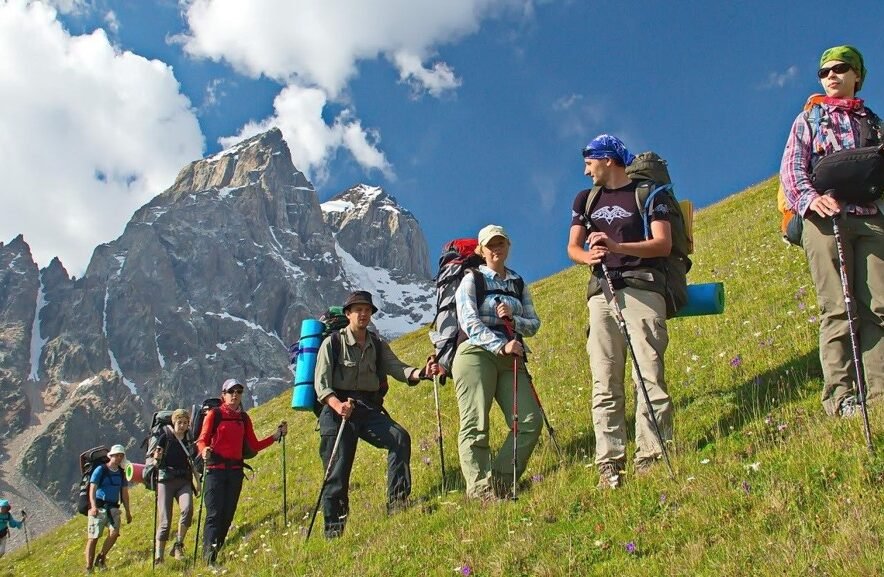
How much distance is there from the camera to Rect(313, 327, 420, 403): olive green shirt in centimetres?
964

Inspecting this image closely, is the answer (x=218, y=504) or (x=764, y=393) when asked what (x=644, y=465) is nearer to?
(x=764, y=393)

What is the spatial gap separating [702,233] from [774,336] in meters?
17.3

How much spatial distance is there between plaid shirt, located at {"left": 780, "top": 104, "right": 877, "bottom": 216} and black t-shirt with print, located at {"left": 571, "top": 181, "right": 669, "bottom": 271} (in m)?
1.25

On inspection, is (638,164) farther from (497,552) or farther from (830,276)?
(497,552)

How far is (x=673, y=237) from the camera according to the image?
7.41m

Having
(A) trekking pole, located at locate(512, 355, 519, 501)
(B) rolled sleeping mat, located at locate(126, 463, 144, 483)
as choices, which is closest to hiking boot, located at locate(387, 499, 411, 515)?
(A) trekking pole, located at locate(512, 355, 519, 501)

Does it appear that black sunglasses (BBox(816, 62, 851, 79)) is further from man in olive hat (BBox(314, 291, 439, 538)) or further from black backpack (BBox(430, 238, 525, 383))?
man in olive hat (BBox(314, 291, 439, 538))

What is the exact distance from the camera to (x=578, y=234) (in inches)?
302

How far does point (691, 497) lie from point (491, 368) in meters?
3.19

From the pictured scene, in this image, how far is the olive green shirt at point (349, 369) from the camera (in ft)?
31.6

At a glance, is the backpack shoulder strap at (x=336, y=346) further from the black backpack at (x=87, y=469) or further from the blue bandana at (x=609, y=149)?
the black backpack at (x=87, y=469)

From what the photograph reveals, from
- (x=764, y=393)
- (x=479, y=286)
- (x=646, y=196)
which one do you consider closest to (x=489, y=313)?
(x=479, y=286)

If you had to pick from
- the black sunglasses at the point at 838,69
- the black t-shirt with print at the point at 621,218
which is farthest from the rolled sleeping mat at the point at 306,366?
the black sunglasses at the point at 838,69

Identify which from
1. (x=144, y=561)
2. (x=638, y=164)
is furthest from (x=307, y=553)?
(x=144, y=561)
